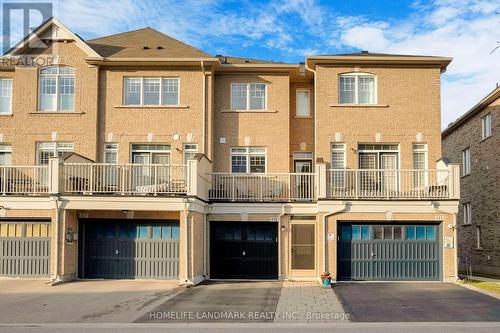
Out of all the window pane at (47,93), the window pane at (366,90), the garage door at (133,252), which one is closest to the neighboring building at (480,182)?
the window pane at (366,90)

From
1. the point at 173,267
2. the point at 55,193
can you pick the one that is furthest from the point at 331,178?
the point at 55,193

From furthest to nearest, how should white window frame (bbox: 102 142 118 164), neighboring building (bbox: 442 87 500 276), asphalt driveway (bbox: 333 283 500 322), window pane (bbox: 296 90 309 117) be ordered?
neighboring building (bbox: 442 87 500 276) < window pane (bbox: 296 90 309 117) < white window frame (bbox: 102 142 118 164) < asphalt driveway (bbox: 333 283 500 322)

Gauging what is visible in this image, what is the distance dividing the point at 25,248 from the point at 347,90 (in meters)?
13.5

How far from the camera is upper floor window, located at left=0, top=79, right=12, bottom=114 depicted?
78.7 ft

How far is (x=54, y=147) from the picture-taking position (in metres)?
23.7

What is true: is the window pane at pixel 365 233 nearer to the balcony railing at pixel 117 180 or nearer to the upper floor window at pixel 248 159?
the upper floor window at pixel 248 159

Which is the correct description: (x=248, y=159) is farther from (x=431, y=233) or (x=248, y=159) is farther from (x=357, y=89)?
(x=431, y=233)

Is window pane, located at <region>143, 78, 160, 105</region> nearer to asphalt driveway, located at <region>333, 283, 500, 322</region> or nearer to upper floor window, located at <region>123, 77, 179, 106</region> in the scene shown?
upper floor window, located at <region>123, 77, 179, 106</region>

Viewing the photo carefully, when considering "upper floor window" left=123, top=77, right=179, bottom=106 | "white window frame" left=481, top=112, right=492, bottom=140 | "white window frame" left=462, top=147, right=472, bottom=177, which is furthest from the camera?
"white window frame" left=462, top=147, right=472, bottom=177

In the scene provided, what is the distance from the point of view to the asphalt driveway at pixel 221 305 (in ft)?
45.3

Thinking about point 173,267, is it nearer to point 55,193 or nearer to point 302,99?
point 55,193

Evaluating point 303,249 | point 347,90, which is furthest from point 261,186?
point 347,90

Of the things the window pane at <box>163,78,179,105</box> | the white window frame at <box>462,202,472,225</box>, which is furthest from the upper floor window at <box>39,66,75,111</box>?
the white window frame at <box>462,202,472,225</box>

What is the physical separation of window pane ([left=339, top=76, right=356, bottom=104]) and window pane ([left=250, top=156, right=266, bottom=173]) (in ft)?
12.9
